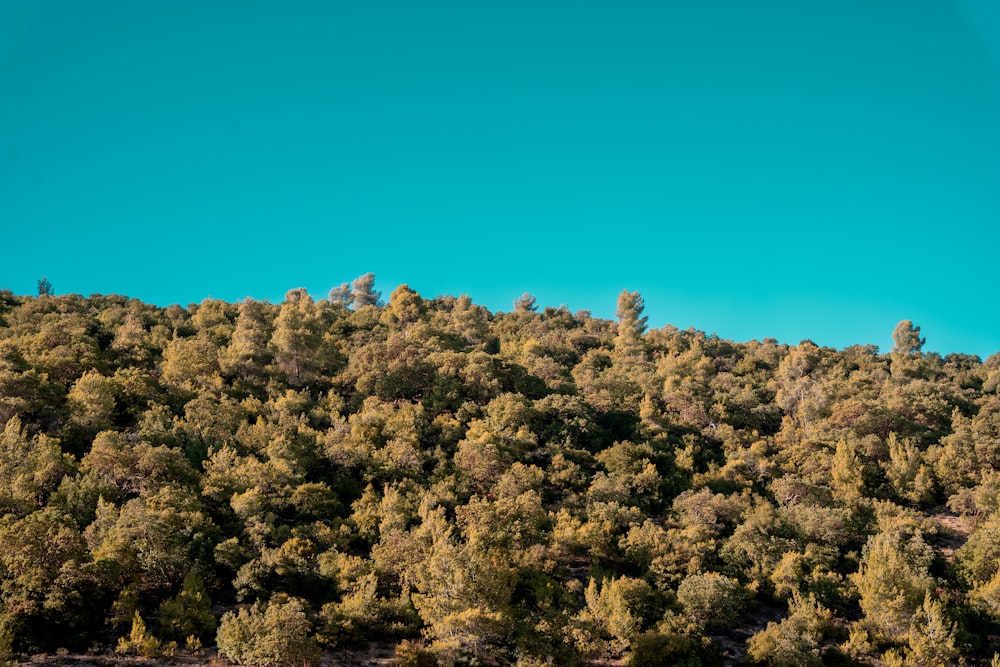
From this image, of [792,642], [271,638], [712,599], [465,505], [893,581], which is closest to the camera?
[271,638]

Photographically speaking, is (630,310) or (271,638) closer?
(271,638)

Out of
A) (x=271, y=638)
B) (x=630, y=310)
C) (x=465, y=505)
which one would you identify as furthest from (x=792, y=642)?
(x=630, y=310)

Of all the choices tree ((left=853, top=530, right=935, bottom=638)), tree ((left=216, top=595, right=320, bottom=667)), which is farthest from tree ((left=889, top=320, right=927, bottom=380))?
tree ((left=216, top=595, right=320, bottom=667))

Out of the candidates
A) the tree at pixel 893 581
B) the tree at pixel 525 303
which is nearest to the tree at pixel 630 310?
the tree at pixel 525 303

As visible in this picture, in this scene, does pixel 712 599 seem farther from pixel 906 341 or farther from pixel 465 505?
pixel 906 341

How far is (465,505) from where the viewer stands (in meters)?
52.8

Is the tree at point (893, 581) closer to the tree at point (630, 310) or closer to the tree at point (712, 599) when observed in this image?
the tree at point (712, 599)

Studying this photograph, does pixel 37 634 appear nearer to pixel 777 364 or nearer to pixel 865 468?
pixel 865 468

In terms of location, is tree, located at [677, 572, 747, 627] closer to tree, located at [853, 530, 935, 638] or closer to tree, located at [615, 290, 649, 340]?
tree, located at [853, 530, 935, 638]

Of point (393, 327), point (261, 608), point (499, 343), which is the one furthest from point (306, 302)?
point (261, 608)

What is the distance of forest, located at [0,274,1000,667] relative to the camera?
135ft

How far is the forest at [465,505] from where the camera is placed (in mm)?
41062

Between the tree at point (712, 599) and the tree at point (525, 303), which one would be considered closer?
the tree at point (712, 599)

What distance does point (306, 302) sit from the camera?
108 metres
